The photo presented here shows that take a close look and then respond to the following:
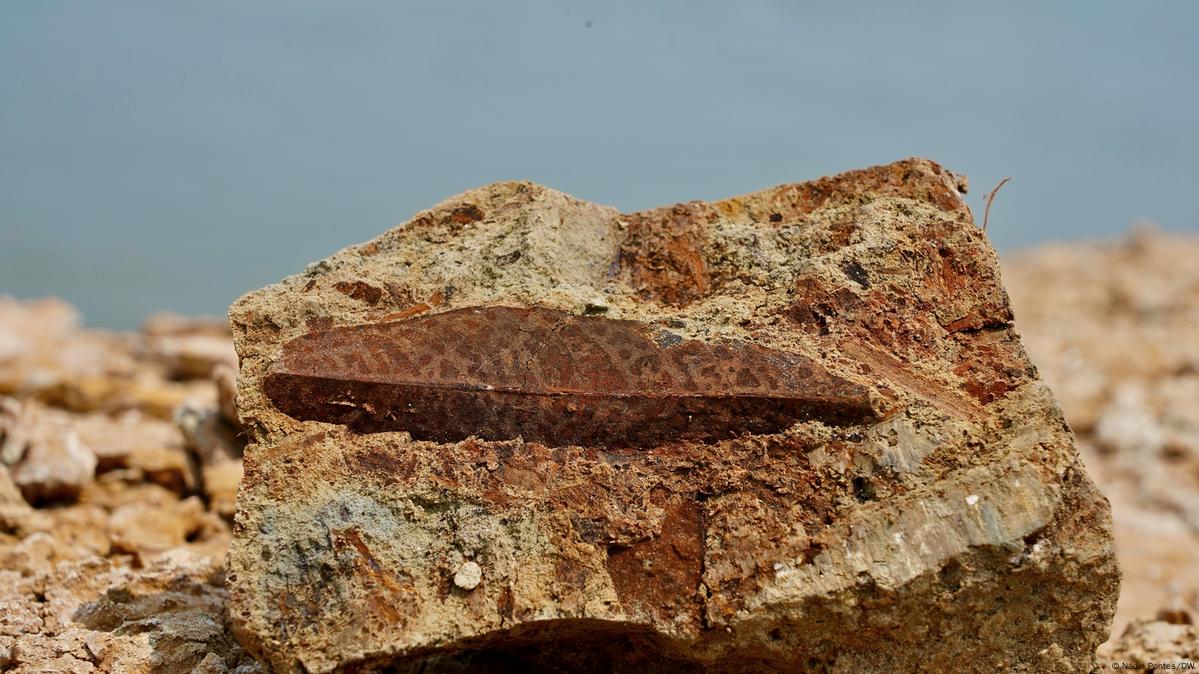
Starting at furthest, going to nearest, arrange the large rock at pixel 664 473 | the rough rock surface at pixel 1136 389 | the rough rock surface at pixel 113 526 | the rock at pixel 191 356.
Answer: the rock at pixel 191 356
the rough rock surface at pixel 1136 389
the rough rock surface at pixel 113 526
the large rock at pixel 664 473

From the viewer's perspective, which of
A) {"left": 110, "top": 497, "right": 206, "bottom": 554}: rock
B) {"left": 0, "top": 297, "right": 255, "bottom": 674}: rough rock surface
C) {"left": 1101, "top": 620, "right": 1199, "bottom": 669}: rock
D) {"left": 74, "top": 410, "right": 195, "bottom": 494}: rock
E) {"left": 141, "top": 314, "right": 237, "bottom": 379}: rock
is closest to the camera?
{"left": 0, "top": 297, "right": 255, "bottom": 674}: rough rock surface

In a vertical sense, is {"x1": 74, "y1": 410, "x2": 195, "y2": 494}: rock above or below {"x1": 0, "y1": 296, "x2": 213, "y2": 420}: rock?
below

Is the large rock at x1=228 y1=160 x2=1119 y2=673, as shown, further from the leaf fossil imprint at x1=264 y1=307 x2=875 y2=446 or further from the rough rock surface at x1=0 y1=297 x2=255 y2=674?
the rough rock surface at x1=0 y1=297 x2=255 y2=674

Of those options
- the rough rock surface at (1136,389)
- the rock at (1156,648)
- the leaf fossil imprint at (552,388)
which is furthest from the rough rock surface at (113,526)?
the rough rock surface at (1136,389)

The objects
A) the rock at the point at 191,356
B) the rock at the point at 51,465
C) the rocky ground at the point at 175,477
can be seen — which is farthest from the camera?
the rock at the point at 191,356

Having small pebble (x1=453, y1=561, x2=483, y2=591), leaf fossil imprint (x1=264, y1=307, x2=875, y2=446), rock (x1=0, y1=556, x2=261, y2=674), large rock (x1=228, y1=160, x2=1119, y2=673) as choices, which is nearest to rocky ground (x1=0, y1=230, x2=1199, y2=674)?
rock (x1=0, y1=556, x2=261, y2=674)

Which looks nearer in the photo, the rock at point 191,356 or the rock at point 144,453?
the rock at point 144,453

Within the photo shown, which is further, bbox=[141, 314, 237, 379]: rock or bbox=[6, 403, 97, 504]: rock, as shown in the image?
bbox=[141, 314, 237, 379]: rock

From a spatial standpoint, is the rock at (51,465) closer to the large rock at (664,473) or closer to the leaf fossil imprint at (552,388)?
the large rock at (664,473)
